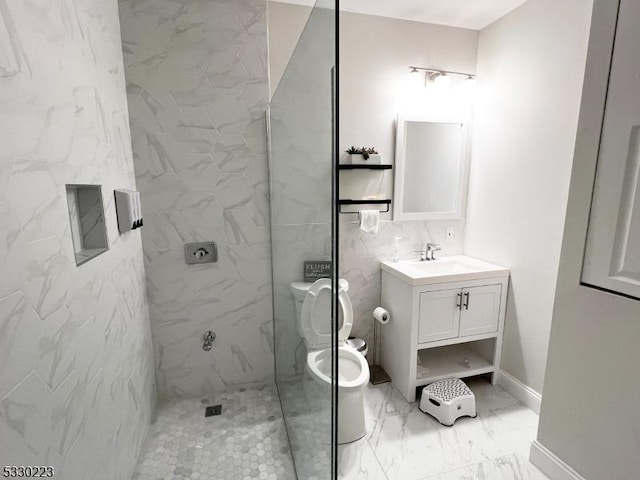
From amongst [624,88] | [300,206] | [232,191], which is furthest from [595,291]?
[232,191]

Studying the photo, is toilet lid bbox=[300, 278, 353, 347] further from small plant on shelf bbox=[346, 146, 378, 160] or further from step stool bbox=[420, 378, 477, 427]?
small plant on shelf bbox=[346, 146, 378, 160]

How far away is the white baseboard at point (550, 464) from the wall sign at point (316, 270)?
152 cm

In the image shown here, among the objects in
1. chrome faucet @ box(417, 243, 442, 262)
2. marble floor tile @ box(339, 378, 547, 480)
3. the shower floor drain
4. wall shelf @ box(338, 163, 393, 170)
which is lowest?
marble floor tile @ box(339, 378, 547, 480)

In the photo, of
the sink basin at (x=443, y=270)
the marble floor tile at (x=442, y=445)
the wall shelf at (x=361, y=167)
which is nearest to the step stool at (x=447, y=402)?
the marble floor tile at (x=442, y=445)

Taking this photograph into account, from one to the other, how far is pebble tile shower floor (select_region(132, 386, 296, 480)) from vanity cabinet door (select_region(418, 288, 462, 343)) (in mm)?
1076

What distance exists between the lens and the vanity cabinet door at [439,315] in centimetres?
194

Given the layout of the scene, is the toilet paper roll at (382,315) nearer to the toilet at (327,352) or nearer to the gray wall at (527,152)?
the toilet at (327,352)

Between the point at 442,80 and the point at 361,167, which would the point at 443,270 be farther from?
the point at 442,80

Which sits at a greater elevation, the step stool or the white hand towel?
the white hand towel

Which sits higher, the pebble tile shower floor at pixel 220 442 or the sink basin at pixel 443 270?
the sink basin at pixel 443 270

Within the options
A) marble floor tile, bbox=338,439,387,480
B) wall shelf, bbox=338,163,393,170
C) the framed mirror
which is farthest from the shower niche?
the framed mirror

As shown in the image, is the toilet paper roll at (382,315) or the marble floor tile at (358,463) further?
the toilet paper roll at (382,315)

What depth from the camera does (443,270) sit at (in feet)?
7.36

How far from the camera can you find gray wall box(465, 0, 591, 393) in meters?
1.68
